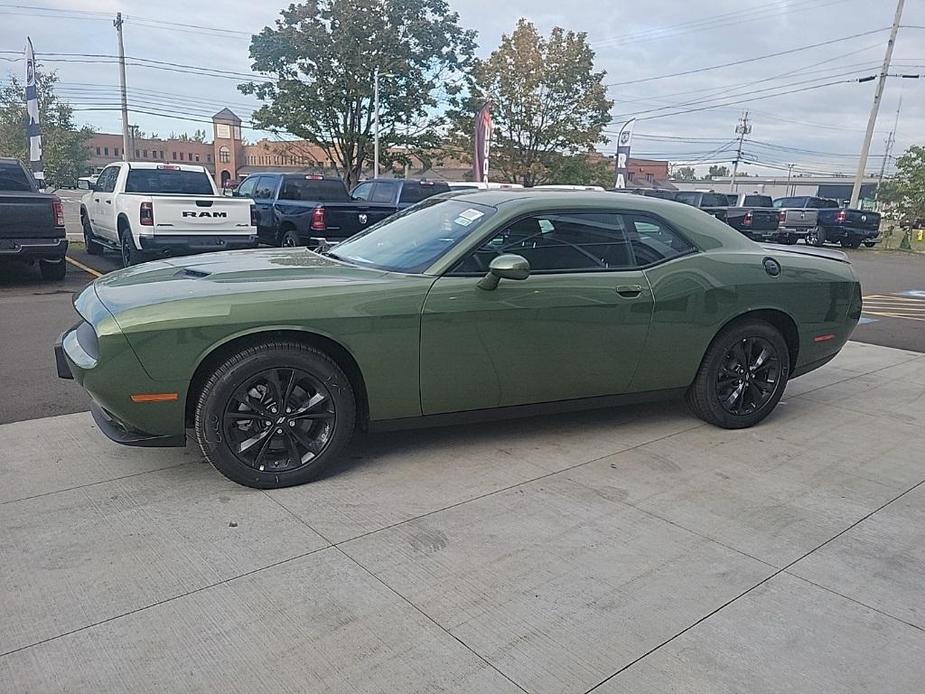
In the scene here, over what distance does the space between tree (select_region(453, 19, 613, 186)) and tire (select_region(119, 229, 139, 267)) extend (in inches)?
961

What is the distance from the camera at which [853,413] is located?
5371 mm

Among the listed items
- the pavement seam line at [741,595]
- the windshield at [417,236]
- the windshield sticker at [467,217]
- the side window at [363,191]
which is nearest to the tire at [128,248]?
the side window at [363,191]

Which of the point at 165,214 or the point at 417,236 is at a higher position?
the point at 417,236

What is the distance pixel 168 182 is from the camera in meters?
11.8

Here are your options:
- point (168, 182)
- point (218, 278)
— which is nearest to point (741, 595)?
point (218, 278)

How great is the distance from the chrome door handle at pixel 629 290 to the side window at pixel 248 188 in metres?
12.4

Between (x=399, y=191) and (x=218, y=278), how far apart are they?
37.4 ft

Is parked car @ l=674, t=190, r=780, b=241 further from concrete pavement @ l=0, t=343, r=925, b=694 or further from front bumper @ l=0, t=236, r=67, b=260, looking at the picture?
concrete pavement @ l=0, t=343, r=925, b=694

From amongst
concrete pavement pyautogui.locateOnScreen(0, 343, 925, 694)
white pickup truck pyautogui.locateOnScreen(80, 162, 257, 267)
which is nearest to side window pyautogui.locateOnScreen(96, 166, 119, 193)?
white pickup truck pyautogui.locateOnScreen(80, 162, 257, 267)

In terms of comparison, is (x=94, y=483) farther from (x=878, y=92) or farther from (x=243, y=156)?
(x=243, y=156)

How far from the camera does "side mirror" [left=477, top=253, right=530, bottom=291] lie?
147 inches

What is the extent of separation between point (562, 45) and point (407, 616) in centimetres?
3433

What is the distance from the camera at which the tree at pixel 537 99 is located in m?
33.1

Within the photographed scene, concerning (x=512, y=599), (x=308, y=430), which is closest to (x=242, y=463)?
(x=308, y=430)
